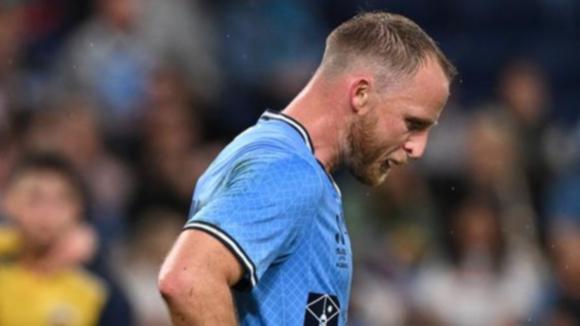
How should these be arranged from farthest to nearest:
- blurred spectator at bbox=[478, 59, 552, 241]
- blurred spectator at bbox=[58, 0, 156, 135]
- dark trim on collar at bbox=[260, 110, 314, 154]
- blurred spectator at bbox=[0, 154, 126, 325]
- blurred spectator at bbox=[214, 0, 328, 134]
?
blurred spectator at bbox=[214, 0, 328, 134] < blurred spectator at bbox=[58, 0, 156, 135] < blurred spectator at bbox=[478, 59, 552, 241] < blurred spectator at bbox=[0, 154, 126, 325] < dark trim on collar at bbox=[260, 110, 314, 154]

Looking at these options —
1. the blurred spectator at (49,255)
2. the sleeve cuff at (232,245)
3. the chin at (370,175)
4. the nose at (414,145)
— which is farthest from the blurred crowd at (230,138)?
the sleeve cuff at (232,245)

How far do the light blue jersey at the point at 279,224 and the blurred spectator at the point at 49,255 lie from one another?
9.23ft

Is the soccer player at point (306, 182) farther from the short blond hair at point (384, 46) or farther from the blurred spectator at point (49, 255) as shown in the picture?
the blurred spectator at point (49, 255)

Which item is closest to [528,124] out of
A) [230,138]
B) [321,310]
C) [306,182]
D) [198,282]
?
[230,138]

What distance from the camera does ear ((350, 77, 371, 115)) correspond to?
464 centimetres

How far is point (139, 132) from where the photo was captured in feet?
36.5

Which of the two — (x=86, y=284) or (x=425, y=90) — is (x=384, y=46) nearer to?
(x=425, y=90)

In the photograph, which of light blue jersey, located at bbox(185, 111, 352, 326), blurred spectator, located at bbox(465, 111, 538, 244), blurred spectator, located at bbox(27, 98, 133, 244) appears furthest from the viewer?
blurred spectator, located at bbox(27, 98, 133, 244)

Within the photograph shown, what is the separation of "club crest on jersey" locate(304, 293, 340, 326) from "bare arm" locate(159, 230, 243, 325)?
37cm

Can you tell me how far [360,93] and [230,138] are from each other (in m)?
6.88

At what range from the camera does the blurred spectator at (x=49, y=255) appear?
7332 millimetres

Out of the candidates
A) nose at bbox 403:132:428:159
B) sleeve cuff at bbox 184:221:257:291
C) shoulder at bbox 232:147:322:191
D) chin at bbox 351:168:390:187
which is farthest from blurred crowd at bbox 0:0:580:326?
sleeve cuff at bbox 184:221:257:291

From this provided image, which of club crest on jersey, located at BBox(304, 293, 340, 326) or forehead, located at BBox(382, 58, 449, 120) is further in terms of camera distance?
forehead, located at BBox(382, 58, 449, 120)

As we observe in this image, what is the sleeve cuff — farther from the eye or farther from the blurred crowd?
the blurred crowd
